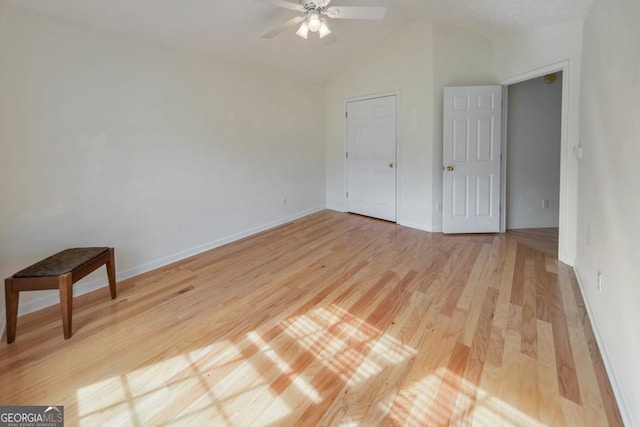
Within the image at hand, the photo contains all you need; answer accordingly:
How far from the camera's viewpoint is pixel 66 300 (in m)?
1.96

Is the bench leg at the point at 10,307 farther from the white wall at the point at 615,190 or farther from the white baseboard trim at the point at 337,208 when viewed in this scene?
the white baseboard trim at the point at 337,208

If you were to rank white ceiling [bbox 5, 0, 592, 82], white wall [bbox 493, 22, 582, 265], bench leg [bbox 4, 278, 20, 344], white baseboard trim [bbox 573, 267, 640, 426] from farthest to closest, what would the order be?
white wall [bbox 493, 22, 582, 265]
white ceiling [bbox 5, 0, 592, 82]
bench leg [bbox 4, 278, 20, 344]
white baseboard trim [bbox 573, 267, 640, 426]

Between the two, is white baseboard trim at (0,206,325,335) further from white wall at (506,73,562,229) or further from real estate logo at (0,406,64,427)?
white wall at (506,73,562,229)

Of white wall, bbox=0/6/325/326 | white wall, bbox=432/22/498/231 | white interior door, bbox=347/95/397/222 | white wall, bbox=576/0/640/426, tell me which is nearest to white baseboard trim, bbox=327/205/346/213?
white interior door, bbox=347/95/397/222

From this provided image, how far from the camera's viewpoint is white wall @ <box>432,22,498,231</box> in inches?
152

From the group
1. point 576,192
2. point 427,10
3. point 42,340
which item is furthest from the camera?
point 427,10

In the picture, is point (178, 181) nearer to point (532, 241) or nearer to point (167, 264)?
point (167, 264)

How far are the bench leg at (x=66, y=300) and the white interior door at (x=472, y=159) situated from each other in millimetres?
3917

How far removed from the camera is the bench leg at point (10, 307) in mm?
1906

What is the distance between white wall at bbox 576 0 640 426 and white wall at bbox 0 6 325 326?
351 centimetres

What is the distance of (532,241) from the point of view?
370cm

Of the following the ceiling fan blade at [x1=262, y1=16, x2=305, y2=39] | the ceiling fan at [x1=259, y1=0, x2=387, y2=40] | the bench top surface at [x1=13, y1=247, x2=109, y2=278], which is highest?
the ceiling fan at [x1=259, y1=0, x2=387, y2=40]

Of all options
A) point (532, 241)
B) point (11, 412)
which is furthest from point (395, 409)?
point (532, 241)

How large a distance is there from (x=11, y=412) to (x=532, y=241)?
463 centimetres
